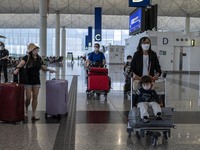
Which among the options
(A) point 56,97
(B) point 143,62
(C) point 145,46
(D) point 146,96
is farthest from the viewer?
(A) point 56,97

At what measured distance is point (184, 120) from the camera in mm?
7777

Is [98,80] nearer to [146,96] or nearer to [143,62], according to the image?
[143,62]

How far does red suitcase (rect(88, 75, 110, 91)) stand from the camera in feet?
37.5

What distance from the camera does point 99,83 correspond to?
1146 cm

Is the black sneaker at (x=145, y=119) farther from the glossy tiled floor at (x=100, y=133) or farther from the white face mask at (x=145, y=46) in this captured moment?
the white face mask at (x=145, y=46)

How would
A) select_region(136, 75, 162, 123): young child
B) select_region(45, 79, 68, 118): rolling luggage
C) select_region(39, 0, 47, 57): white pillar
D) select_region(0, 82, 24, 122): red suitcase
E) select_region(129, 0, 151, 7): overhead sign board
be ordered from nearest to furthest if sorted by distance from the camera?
select_region(136, 75, 162, 123): young child
select_region(0, 82, 24, 122): red suitcase
select_region(45, 79, 68, 118): rolling luggage
select_region(129, 0, 151, 7): overhead sign board
select_region(39, 0, 47, 57): white pillar

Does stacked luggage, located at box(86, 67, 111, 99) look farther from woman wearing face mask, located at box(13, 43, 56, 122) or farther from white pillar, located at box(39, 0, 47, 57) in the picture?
white pillar, located at box(39, 0, 47, 57)

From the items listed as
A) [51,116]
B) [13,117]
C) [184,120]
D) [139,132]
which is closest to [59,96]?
[51,116]

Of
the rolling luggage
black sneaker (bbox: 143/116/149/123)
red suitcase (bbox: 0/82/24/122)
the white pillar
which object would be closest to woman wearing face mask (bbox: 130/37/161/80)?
black sneaker (bbox: 143/116/149/123)

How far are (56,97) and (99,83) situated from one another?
3900mm

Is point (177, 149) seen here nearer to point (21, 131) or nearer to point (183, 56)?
point (21, 131)

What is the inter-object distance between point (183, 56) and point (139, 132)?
26.3 m

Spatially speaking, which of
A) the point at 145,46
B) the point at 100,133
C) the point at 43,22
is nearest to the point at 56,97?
the point at 100,133

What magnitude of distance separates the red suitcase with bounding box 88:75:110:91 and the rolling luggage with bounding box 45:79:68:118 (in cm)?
368
